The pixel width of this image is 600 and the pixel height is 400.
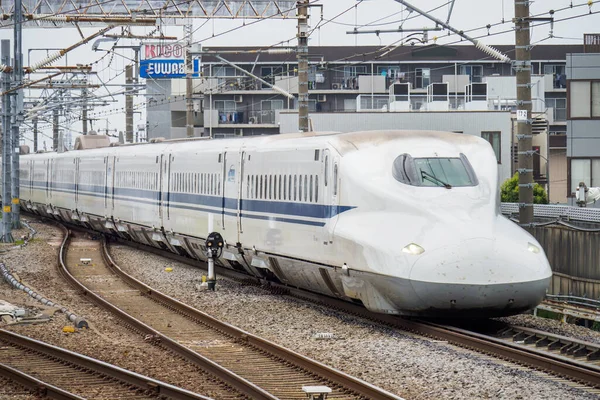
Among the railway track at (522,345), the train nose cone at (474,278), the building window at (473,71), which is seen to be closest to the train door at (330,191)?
the railway track at (522,345)

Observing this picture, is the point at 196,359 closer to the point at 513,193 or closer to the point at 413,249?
the point at 413,249

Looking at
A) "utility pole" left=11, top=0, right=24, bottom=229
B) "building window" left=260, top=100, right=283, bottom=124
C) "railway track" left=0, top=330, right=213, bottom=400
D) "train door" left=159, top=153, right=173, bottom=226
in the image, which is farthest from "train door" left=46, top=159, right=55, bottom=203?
"railway track" left=0, top=330, right=213, bottom=400

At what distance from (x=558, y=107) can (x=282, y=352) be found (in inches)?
2689

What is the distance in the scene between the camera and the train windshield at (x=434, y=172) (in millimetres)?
15836

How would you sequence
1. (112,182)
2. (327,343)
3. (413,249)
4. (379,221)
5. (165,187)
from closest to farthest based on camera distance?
1. (413,249)
2. (327,343)
3. (379,221)
4. (165,187)
5. (112,182)

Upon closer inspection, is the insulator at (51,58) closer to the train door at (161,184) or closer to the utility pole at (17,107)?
the utility pole at (17,107)

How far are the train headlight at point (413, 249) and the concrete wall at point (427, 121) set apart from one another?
1412 inches

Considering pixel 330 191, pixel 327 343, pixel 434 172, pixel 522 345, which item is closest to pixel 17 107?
pixel 330 191

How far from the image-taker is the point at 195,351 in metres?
14.3

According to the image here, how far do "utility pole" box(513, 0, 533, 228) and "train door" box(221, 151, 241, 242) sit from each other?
18.7 feet

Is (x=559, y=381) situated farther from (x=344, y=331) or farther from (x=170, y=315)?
(x=170, y=315)

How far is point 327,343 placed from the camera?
14.9 m

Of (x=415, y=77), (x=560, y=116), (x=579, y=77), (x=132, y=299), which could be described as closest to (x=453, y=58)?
(x=415, y=77)

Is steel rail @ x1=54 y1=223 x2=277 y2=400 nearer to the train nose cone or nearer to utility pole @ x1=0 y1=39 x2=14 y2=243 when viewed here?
the train nose cone
